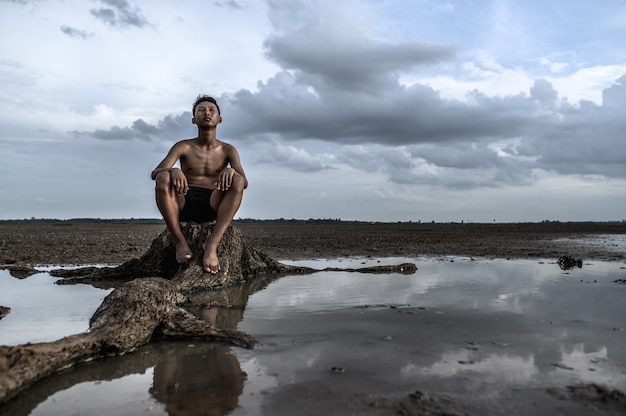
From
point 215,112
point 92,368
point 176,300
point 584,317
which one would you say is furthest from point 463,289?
point 92,368

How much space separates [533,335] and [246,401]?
220cm

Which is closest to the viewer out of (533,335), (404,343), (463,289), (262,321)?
(404,343)

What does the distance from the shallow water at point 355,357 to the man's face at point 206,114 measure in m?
2.06

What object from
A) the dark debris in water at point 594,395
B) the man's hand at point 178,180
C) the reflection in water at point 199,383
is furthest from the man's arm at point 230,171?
the dark debris in water at point 594,395

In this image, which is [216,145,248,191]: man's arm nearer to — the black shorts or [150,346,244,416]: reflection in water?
the black shorts

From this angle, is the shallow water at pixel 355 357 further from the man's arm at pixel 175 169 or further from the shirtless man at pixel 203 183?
the man's arm at pixel 175 169

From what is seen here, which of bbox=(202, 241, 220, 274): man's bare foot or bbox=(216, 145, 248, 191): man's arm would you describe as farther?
bbox=(202, 241, 220, 274): man's bare foot

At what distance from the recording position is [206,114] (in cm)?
562

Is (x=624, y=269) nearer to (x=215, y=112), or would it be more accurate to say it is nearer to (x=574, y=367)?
(x=574, y=367)

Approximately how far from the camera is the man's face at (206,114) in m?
5.61

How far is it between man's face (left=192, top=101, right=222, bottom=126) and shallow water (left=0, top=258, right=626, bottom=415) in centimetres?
206

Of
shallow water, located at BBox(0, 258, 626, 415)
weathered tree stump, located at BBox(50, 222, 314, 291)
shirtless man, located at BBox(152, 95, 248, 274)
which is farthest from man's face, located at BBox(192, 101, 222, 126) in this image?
shallow water, located at BBox(0, 258, 626, 415)

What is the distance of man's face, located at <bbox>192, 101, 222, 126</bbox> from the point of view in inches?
221

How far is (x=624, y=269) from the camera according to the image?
7.89m
